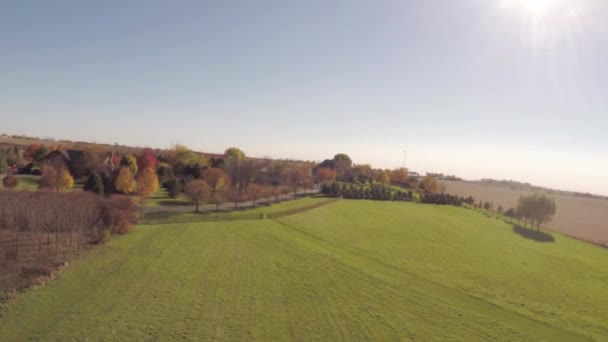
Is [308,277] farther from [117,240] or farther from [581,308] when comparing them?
[581,308]

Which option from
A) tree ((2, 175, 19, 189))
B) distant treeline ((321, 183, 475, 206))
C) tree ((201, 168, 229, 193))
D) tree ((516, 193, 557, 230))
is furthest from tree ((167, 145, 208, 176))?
tree ((516, 193, 557, 230))

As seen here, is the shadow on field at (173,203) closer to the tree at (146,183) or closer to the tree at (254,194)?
the tree at (146,183)

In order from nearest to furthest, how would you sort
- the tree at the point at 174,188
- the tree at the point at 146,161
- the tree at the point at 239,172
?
1. the tree at the point at 174,188
2. the tree at the point at 146,161
3. the tree at the point at 239,172

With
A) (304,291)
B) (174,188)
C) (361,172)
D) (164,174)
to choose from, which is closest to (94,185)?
(174,188)

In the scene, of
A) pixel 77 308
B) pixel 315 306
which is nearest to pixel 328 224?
pixel 315 306

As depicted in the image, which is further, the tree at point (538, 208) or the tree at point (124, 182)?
the tree at point (538, 208)

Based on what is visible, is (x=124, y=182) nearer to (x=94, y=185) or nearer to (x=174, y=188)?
(x=94, y=185)

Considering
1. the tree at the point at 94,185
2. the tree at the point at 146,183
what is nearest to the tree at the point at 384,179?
the tree at the point at 146,183
